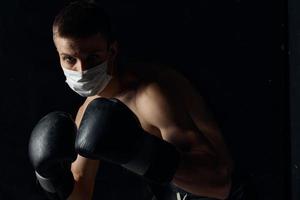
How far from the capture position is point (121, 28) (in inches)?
93.9

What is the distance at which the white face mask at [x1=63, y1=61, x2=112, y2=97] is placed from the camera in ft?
6.25

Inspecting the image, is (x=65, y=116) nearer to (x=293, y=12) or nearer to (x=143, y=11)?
(x=143, y=11)

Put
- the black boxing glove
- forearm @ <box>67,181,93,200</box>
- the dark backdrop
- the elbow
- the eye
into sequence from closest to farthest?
the black boxing glove → the elbow → the eye → forearm @ <box>67,181,93,200</box> → the dark backdrop

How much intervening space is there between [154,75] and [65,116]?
10.0 inches

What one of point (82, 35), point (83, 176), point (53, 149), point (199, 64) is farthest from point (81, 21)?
point (199, 64)

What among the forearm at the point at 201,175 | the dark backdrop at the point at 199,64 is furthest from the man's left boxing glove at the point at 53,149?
the dark backdrop at the point at 199,64

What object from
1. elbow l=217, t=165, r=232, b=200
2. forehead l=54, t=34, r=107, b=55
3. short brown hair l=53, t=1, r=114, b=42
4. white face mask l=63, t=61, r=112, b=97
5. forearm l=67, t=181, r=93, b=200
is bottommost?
forearm l=67, t=181, r=93, b=200

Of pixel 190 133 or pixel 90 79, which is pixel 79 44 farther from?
pixel 190 133

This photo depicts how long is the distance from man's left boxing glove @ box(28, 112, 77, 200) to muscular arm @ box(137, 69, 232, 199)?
197 millimetres

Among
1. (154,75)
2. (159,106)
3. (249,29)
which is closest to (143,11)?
(249,29)

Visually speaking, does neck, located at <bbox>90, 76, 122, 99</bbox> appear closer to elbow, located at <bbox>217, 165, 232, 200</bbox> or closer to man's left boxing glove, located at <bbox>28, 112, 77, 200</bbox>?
man's left boxing glove, located at <bbox>28, 112, 77, 200</bbox>

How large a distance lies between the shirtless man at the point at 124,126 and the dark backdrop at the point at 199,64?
1.27 ft

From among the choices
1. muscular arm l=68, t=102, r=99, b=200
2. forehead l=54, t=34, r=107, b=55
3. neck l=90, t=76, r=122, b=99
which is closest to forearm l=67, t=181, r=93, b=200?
muscular arm l=68, t=102, r=99, b=200

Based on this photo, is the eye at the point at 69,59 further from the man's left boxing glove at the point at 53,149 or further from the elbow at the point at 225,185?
the elbow at the point at 225,185
